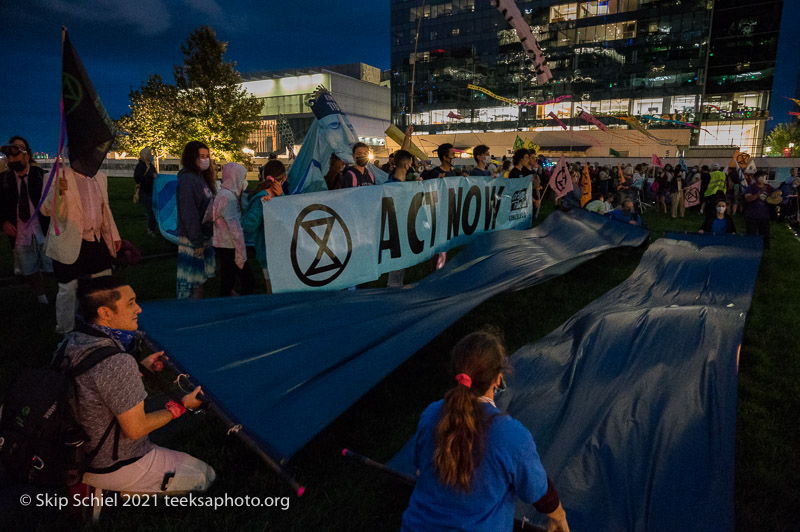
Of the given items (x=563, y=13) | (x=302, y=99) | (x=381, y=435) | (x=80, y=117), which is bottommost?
(x=381, y=435)

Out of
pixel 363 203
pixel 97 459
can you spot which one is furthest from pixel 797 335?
pixel 97 459

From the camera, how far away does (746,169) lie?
63.1ft

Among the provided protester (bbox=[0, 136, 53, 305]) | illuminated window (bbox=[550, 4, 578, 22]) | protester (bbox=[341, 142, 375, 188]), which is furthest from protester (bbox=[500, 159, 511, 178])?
illuminated window (bbox=[550, 4, 578, 22])

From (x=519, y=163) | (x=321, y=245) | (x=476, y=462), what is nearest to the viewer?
(x=476, y=462)

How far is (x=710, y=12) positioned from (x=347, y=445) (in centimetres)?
7503

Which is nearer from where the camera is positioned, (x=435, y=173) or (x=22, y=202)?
(x=22, y=202)

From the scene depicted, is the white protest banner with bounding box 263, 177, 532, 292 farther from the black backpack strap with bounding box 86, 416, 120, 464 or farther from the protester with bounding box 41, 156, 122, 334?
the black backpack strap with bounding box 86, 416, 120, 464

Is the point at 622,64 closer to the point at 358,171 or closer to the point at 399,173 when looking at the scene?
the point at 399,173

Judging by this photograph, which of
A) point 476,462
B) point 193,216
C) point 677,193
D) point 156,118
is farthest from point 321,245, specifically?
point 156,118

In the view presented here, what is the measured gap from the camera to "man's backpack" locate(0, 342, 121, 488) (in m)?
2.09

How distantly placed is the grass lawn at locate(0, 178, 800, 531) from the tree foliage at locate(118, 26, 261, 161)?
28.5 m

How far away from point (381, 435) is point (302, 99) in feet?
271

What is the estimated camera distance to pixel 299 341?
3.68 meters

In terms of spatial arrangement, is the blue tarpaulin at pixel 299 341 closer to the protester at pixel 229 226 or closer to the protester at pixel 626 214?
the protester at pixel 229 226
